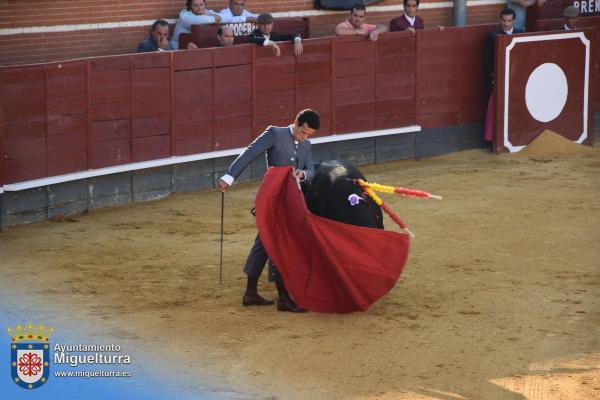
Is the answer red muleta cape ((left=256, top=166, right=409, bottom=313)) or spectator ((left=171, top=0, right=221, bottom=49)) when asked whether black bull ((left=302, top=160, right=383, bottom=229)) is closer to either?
red muleta cape ((left=256, top=166, right=409, bottom=313))

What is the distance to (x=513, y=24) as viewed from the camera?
46.3 ft

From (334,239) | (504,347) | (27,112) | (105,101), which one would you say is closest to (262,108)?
(105,101)

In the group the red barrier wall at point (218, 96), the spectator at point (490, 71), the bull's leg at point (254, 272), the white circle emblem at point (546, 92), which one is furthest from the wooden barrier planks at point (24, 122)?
the white circle emblem at point (546, 92)

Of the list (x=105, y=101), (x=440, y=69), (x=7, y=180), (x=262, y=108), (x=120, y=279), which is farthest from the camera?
(x=440, y=69)

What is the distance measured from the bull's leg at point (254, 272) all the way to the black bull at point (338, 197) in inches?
15.8

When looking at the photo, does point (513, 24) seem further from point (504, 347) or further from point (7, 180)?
point (504, 347)

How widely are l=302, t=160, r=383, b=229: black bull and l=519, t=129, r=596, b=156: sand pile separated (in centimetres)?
609

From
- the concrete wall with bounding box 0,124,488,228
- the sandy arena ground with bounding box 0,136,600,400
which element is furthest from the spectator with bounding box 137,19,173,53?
the sandy arena ground with bounding box 0,136,600,400

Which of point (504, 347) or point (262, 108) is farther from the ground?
point (262, 108)

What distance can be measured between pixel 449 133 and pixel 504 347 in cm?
677

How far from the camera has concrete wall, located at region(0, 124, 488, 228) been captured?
395 inches

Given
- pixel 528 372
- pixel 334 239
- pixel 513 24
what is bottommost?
pixel 528 372

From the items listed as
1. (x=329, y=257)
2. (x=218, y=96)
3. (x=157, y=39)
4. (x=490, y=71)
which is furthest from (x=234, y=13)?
(x=329, y=257)

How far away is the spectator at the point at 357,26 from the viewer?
41.2 feet
